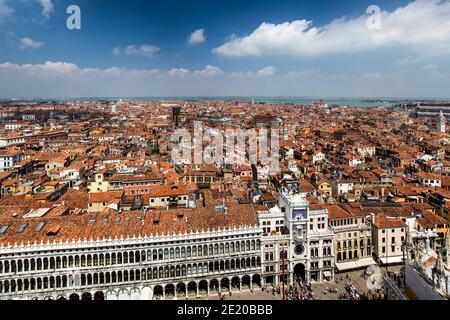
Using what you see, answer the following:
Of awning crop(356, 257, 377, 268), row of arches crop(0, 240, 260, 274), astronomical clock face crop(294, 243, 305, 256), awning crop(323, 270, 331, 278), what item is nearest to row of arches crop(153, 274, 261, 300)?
row of arches crop(0, 240, 260, 274)

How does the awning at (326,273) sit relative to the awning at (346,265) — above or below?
below

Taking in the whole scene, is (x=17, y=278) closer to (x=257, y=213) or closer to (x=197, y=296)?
(x=197, y=296)

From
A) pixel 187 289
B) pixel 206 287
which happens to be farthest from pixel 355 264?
pixel 187 289

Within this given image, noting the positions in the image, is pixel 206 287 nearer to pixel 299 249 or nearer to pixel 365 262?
pixel 299 249

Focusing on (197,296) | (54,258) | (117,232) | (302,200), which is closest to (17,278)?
→ (54,258)

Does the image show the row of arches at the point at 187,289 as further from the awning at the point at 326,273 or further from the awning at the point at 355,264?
the awning at the point at 355,264

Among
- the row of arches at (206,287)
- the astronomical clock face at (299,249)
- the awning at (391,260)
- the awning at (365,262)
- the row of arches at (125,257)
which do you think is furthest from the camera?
the awning at (391,260)

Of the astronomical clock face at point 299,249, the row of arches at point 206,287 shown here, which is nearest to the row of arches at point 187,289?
the row of arches at point 206,287
